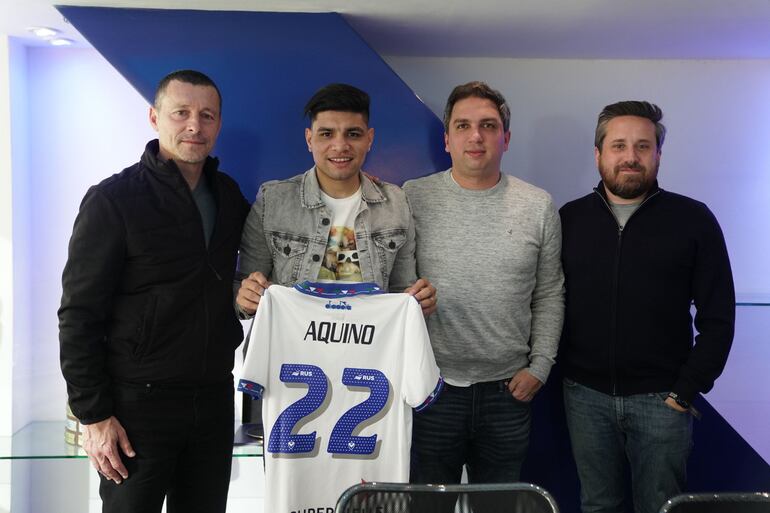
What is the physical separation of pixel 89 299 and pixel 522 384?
4.93ft

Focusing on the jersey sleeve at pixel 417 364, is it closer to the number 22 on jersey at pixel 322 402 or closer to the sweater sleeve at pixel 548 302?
the number 22 on jersey at pixel 322 402

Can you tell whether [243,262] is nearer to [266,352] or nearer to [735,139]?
[266,352]

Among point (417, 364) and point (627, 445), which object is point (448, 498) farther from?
point (627, 445)

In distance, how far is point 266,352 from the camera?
2.41 m

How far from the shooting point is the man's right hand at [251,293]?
2.38 meters

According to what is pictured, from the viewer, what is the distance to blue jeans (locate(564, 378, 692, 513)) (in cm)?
271

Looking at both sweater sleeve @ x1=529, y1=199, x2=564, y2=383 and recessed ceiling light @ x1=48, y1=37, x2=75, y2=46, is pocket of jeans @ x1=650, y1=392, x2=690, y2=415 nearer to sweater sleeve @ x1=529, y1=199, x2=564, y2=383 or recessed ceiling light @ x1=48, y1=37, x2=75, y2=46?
sweater sleeve @ x1=529, y1=199, x2=564, y2=383

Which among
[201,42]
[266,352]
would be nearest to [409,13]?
[201,42]

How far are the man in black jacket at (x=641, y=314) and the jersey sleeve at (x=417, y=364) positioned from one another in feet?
2.34

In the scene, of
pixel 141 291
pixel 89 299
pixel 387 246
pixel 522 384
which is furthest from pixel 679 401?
pixel 89 299

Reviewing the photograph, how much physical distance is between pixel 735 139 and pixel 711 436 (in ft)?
5.95

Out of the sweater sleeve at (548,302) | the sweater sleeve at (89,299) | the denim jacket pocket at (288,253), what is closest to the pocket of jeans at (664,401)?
the sweater sleeve at (548,302)

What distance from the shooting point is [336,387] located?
2.46 meters

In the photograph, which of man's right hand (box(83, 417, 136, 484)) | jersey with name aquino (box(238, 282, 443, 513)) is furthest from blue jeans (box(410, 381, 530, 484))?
man's right hand (box(83, 417, 136, 484))
